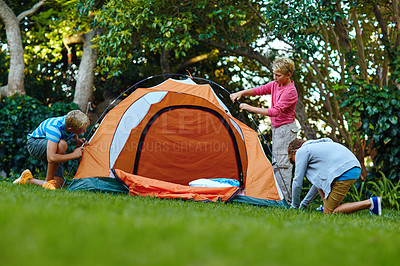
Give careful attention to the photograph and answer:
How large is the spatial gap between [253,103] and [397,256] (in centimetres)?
618

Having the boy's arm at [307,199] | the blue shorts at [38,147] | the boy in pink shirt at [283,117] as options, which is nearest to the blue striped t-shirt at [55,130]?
the blue shorts at [38,147]

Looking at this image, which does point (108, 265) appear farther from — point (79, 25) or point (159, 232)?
point (79, 25)

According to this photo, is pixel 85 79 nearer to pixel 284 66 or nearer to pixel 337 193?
pixel 284 66

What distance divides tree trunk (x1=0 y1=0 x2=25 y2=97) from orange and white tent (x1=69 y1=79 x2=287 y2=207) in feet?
8.68

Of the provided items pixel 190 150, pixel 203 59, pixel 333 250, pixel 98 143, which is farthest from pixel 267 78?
pixel 333 250

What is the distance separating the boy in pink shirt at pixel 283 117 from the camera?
149 inches

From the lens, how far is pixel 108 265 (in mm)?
1148

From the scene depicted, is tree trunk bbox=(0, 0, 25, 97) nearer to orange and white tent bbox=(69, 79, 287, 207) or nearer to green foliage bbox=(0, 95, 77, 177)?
green foliage bbox=(0, 95, 77, 177)

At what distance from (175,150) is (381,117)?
2571 millimetres

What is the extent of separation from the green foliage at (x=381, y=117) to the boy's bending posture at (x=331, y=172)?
1.65 metres

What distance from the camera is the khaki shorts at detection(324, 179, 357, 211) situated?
3232 millimetres

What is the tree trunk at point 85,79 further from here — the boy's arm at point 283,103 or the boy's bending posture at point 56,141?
the boy's arm at point 283,103

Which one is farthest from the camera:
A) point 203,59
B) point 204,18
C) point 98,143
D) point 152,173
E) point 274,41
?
point 203,59

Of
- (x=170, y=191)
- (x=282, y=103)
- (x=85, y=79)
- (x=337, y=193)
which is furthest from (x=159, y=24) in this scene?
(x=337, y=193)
